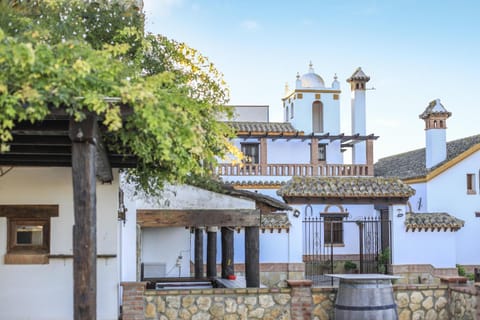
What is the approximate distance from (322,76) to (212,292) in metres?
20.6

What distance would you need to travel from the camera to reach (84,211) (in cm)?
571

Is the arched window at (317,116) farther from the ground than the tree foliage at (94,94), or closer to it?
farther from the ground

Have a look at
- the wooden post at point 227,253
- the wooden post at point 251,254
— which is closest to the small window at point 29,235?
the wooden post at point 251,254

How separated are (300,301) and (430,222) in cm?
1024

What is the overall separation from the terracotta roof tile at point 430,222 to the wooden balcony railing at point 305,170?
251 inches

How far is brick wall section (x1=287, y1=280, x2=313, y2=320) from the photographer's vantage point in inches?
384

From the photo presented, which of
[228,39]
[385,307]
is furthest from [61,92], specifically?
[228,39]

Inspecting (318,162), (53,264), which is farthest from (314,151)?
(53,264)

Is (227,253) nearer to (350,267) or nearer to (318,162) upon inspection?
(350,267)

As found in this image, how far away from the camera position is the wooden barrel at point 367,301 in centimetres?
915

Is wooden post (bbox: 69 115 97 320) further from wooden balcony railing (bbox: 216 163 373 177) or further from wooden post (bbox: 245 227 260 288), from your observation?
wooden balcony railing (bbox: 216 163 373 177)

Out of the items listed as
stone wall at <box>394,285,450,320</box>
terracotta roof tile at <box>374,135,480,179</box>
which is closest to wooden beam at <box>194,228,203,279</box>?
stone wall at <box>394,285,450,320</box>

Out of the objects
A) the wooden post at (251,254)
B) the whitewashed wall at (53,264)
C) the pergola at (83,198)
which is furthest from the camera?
the wooden post at (251,254)

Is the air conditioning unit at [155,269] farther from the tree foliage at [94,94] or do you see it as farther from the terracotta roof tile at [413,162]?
the terracotta roof tile at [413,162]
